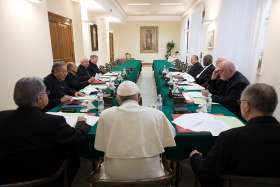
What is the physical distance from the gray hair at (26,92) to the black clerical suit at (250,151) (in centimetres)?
120

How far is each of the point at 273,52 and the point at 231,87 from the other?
171cm

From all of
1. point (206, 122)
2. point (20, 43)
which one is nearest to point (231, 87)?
point (206, 122)

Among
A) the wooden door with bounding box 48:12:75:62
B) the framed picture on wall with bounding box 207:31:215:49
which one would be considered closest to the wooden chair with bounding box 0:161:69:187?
the wooden door with bounding box 48:12:75:62

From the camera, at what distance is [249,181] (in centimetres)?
112

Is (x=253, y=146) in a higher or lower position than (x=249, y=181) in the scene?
higher

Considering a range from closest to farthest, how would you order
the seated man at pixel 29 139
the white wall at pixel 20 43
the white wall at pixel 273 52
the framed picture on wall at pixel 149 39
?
the seated man at pixel 29 139, the white wall at pixel 20 43, the white wall at pixel 273 52, the framed picture on wall at pixel 149 39

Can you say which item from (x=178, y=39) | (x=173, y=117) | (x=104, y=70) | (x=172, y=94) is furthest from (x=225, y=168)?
(x=178, y=39)

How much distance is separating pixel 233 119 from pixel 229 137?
36.9 inches

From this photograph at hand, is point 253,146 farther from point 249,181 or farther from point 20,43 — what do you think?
point 20,43

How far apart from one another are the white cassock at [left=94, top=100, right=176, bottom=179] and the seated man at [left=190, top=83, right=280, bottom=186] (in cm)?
36

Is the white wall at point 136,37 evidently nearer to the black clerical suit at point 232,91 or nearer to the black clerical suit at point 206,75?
the black clerical suit at point 206,75

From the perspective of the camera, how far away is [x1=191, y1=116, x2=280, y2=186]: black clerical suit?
3.63ft

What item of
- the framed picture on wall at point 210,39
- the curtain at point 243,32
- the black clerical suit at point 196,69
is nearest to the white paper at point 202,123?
the curtain at point 243,32

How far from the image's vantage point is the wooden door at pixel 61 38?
5.44 meters
